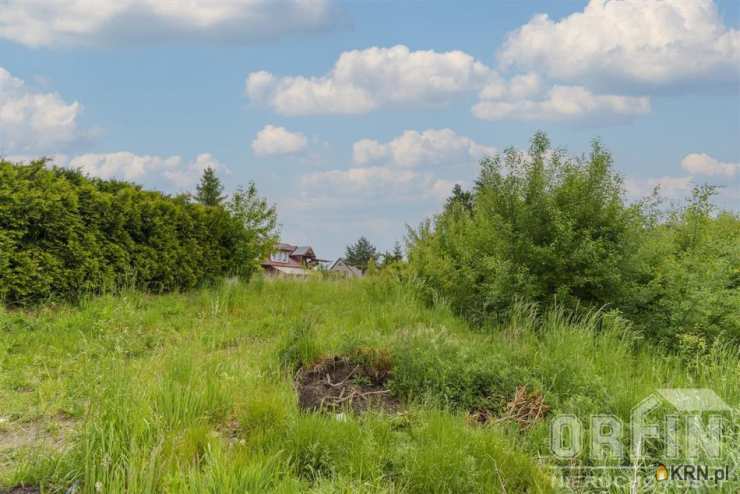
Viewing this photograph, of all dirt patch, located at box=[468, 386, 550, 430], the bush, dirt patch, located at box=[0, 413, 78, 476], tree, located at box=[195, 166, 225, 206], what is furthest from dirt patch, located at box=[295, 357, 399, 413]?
tree, located at box=[195, 166, 225, 206]

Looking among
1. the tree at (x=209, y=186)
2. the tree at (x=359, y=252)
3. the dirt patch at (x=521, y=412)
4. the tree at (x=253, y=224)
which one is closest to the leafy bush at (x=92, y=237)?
the tree at (x=253, y=224)

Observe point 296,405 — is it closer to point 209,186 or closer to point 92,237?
point 92,237

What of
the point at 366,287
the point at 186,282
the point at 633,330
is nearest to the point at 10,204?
the point at 186,282

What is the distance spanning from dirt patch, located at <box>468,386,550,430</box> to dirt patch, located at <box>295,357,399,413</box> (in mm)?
627

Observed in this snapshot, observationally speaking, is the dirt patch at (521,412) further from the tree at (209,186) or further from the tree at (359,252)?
the tree at (359,252)

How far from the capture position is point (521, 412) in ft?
12.6

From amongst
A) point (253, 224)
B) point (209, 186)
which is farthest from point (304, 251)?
point (253, 224)

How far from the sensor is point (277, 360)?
4867 mm

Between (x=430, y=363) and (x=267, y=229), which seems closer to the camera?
(x=430, y=363)

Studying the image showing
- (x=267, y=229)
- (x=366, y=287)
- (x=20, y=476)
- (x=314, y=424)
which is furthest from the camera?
(x=267, y=229)

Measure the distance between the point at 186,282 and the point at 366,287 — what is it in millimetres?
3564

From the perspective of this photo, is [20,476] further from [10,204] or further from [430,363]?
[10,204]

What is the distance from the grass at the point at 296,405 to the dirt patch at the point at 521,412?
76 mm

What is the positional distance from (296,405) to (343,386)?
69 centimetres
